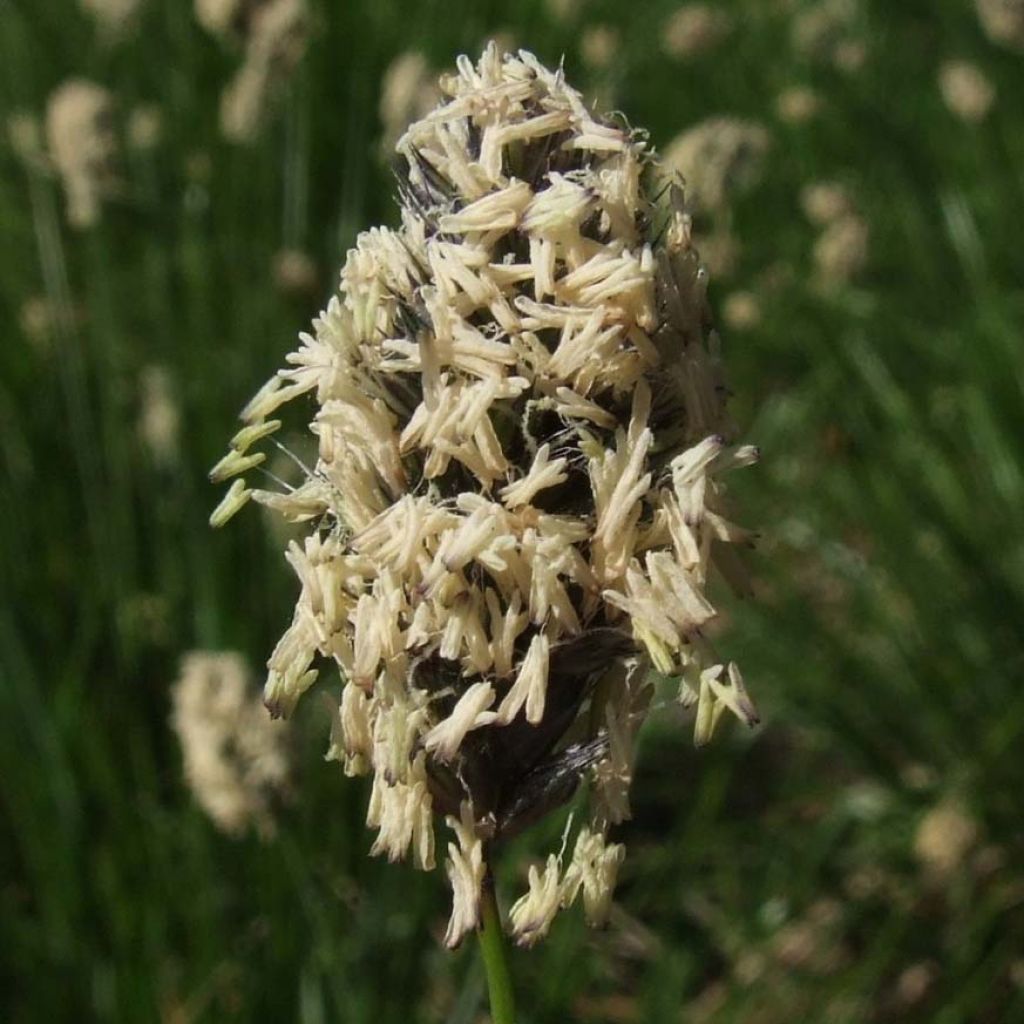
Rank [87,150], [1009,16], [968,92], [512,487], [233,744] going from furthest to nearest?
[968,92], [1009,16], [87,150], [233,744], [512,487]

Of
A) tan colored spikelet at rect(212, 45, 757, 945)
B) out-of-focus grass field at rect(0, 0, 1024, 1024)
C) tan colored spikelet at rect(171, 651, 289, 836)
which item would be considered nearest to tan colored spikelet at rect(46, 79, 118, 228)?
out-of-focus grass field at rect(0, 0, 1024, 1024)

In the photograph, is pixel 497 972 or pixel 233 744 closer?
pixel 497 972

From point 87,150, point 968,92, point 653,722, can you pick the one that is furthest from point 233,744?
point 968,92

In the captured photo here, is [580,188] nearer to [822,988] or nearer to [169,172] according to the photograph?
[822,988]

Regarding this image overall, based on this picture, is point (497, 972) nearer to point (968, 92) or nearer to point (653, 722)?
point (653, 722)

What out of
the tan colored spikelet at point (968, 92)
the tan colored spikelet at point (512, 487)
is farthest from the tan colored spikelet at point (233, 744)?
the tan colored spikelet at point (968, 92)
